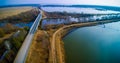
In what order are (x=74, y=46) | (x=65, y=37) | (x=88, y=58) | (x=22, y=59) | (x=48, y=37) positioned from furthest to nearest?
(x=65, y=37) < (x=48, y=37) < (x=74, y=46) < (x=88, y=58) < (x=22, y=59)

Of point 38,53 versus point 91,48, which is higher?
point 38,53

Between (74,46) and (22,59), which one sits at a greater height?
(22,59)

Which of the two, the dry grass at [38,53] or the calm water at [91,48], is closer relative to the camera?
the dry grass at [38,53]

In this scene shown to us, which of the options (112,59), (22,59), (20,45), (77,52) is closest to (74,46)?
(77,52)

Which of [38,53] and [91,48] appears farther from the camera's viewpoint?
[91,48]

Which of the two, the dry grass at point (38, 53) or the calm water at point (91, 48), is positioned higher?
the dry grass at point (38, 53)

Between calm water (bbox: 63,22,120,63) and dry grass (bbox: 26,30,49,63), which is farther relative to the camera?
calm water (bbox: 63,22,120,63)

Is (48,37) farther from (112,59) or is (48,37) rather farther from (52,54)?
(112,59)

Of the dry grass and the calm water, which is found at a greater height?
the dry grass
